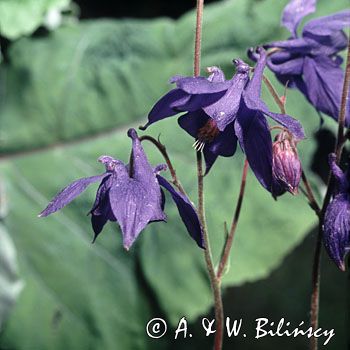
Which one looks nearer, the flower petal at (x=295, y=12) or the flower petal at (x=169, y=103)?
the flower petal at (x=169, y=103)

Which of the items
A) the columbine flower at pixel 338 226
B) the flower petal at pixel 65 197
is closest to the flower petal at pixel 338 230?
the columbine flower at pixel 338 226

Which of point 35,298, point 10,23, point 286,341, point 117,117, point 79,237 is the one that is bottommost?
point 286,341

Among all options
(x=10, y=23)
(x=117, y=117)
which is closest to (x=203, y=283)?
(x=117, y=117)

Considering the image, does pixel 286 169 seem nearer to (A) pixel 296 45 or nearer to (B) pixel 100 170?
(A) pixel 296 45

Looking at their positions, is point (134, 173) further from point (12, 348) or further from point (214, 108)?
point (12, 348)

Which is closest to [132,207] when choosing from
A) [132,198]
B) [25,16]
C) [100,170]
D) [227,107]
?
[132,198]

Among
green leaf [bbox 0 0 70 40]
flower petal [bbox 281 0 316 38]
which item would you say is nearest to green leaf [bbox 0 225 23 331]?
green leaf [bbox 0 0 70 40]

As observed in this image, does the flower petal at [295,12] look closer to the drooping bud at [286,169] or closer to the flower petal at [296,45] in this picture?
the flower petal at [296,45]
